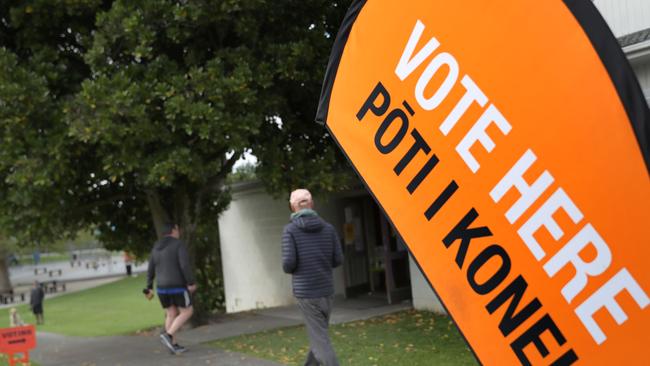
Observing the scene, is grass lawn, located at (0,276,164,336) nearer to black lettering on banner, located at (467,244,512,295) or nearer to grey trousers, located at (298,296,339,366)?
grey trousers, located at (298,296,339,366)

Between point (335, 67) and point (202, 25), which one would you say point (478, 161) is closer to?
point (335, 67)

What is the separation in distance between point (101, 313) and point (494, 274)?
28.5 metres

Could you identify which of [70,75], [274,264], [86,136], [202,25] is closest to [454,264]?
[86,136]

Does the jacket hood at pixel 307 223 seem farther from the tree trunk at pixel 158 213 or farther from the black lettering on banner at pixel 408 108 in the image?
the tree trunk at pixel 158 213

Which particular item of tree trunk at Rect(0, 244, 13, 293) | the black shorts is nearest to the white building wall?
the black shorts

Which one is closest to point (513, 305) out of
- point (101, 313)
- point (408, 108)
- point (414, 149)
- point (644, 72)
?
point (414, 149)

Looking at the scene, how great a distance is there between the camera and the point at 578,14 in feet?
5.58

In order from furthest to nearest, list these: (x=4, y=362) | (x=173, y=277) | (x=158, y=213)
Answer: (x=158, y=213) < (x=4, y=362) < (x=173, y=277)

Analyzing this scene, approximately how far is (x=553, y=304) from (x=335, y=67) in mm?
957

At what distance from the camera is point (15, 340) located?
9.25 m

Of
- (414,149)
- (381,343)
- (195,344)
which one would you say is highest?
(414,149)

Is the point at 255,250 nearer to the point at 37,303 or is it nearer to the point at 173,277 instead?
the point at 173,277

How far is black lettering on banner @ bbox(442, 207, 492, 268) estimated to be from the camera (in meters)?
1.88

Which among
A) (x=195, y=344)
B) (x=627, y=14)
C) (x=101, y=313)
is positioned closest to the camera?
(x=627, y=14)
